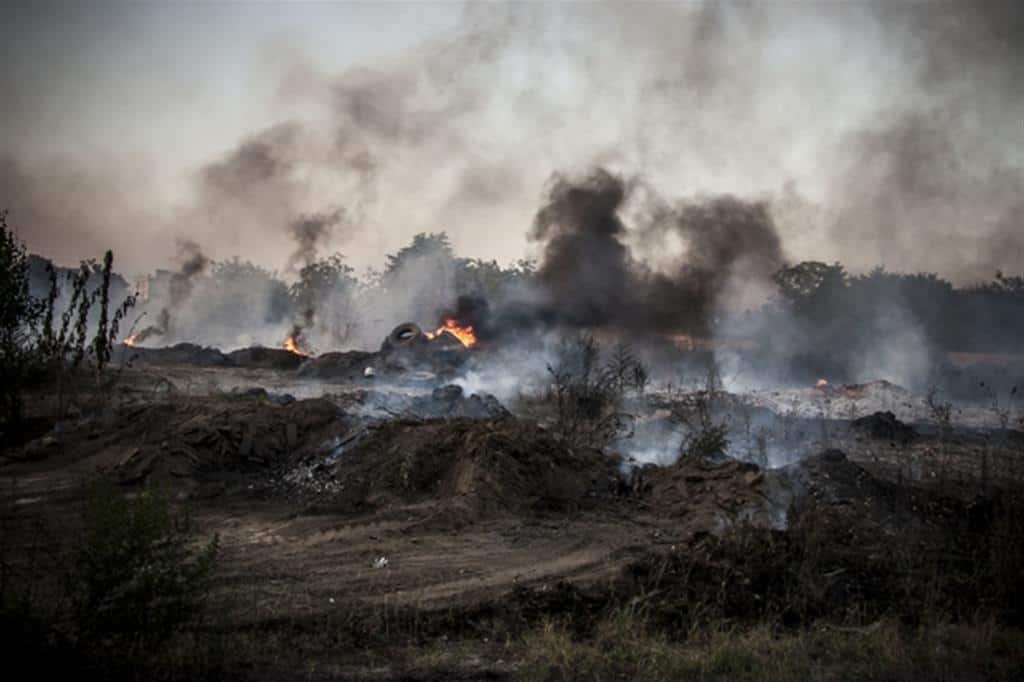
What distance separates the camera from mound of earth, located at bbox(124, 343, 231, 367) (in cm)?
3206

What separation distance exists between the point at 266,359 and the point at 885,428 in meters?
26.9

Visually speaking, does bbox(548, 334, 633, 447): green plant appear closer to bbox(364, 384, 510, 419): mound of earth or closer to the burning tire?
bbox(364, 384, 510, 419): mound of earth

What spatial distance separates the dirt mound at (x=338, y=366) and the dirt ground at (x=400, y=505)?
12.1 m

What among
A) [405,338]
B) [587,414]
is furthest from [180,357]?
[587,414]

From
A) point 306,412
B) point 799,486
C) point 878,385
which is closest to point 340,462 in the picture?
point 306,412

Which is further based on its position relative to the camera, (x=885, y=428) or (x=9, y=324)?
(x=885, y=428)

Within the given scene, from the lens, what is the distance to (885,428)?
20.2 m

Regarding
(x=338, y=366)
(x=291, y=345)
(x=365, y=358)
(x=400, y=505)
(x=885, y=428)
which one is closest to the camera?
(x=400, y=505)

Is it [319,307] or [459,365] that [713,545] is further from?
[319,307]

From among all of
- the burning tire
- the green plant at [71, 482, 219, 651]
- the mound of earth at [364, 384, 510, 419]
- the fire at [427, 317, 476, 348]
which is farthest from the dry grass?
the fire at [427, 317, 476, 348]

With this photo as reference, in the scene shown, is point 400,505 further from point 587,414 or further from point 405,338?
point 405,338

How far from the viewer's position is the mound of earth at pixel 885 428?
64.5ft

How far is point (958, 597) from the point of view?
6.85 m

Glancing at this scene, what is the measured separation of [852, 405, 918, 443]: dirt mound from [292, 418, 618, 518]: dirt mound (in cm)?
1138
